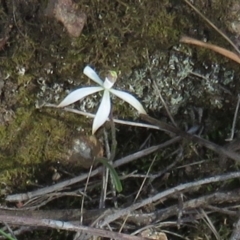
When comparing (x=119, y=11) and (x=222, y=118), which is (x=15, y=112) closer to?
(x=119, y=11)

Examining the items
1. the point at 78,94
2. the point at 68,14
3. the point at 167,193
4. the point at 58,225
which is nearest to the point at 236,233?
the point at 167,193

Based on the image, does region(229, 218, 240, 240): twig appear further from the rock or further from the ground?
the rock

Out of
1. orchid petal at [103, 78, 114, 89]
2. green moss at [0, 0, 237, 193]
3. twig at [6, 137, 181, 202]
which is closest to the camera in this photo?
orchid petal at [103, 78, 114, 89]

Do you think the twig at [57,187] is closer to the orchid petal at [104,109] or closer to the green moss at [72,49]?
the green moss at [72,49]

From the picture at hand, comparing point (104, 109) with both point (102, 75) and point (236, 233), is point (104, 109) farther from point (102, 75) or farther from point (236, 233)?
point (236, 233)

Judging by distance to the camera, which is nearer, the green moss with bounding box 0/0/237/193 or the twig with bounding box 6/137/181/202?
the green moss with bounding box 0/0/237/193

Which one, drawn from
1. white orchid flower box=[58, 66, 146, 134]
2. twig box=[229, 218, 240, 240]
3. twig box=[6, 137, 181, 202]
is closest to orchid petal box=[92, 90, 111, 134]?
white orchid flower box=[58, 66, 146, 134]

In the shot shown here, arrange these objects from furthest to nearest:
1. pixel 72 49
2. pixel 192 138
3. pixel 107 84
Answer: pixel 192 138 < pixel 72 49 < pixel 107 84

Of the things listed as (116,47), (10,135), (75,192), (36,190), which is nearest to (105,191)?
(75,192)
